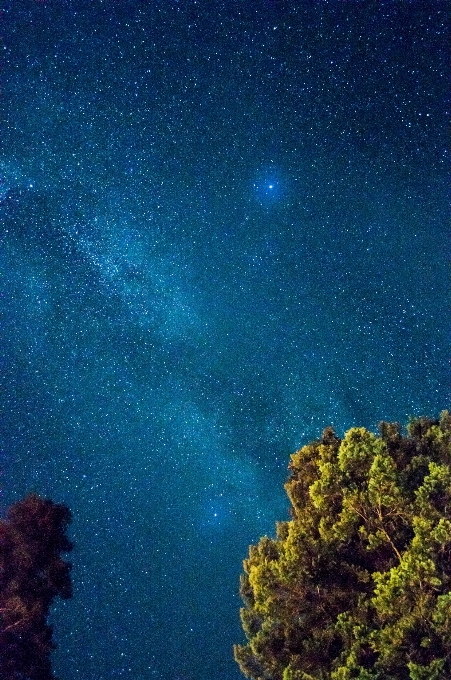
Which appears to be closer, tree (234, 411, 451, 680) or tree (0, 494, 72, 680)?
tree (234, 411, 451, 680)

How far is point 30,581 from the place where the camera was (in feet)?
55.5

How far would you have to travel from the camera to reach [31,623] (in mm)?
16297

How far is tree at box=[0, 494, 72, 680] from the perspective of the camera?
53.2ft

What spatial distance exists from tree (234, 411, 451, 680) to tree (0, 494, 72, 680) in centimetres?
632

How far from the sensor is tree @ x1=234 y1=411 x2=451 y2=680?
11031 millimetres

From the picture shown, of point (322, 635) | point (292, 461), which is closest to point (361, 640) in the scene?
point (322, 635)

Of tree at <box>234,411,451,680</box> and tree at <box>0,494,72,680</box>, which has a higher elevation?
tree at <box>0,494,72,680</box>

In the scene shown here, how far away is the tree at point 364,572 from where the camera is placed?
11.0 m

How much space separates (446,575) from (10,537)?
38.6ft

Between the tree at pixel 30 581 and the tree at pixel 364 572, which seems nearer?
the tree at pixel 364 572

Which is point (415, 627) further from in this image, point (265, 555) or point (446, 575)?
point (265, 555)

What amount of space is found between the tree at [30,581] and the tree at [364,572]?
6.32 m

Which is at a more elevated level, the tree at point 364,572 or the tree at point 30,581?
the tree at point 30,581

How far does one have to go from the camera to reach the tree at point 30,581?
1620cm
